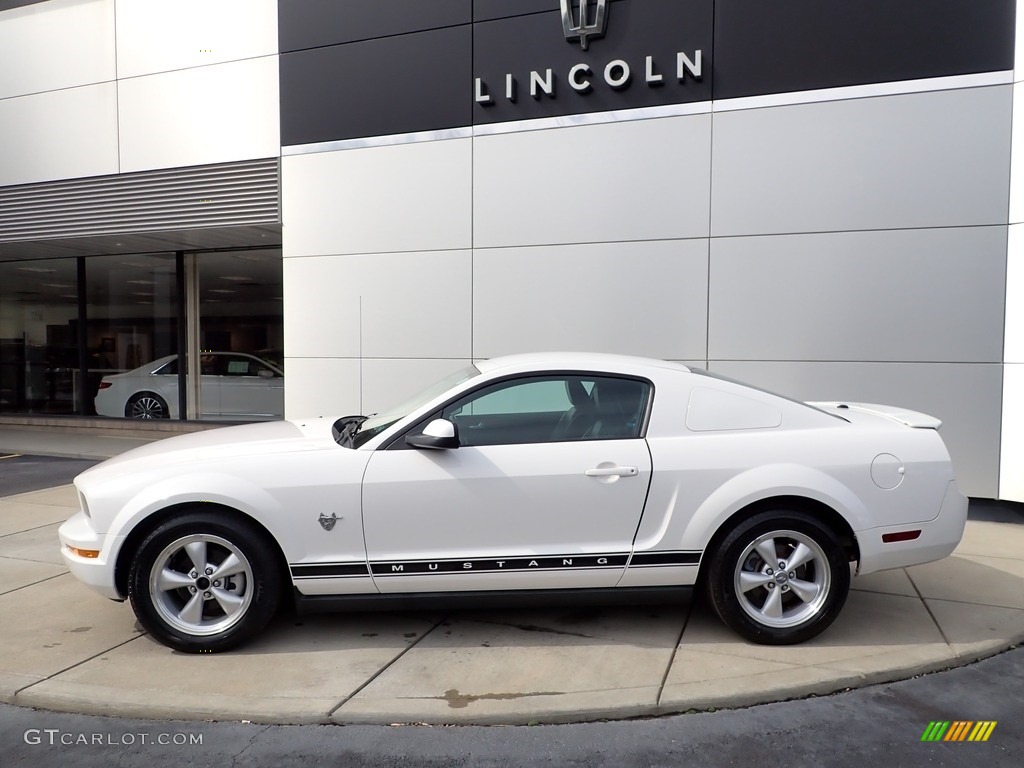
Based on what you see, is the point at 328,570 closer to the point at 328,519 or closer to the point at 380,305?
the point at 328,519

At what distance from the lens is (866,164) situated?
7289 millimetres

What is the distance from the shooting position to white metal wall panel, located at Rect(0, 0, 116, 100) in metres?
10.2

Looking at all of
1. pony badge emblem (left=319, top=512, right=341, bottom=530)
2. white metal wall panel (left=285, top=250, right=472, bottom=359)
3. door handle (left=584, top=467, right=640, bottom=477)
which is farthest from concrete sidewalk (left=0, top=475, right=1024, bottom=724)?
white metal wall panel (left=285, top=250, right=472, bottom=359)

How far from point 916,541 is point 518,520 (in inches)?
82.8

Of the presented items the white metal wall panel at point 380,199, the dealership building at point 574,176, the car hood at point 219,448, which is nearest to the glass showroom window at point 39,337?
the dealership building at point 574,176

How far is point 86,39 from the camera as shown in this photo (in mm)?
10266

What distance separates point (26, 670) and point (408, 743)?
2.08 meters

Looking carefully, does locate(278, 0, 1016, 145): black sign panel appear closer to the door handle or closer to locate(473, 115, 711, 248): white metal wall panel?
locate(473, 115, 711, 248): white metal wall panel

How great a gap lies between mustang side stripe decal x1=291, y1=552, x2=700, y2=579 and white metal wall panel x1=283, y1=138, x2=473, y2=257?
17.2ft

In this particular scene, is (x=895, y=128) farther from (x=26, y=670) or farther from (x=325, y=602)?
(x=26, y=670)

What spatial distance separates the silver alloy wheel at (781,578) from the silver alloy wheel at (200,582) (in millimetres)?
2561

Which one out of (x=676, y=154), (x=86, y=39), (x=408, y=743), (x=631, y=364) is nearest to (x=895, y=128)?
(x=676, y=154)

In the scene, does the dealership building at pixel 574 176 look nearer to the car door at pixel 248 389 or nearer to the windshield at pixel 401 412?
the car door at pixel 248 389

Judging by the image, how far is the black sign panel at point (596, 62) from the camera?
303 inches
